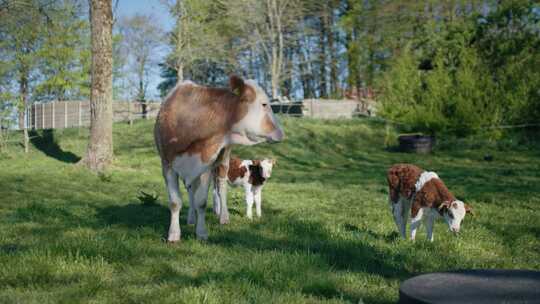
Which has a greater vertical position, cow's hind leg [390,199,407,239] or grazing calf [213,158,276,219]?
grazing calf [213,158,276,219]

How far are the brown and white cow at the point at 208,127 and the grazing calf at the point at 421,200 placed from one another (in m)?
2.21

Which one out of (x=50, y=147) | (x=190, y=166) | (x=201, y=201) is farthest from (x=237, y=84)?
(x=50, y=147)

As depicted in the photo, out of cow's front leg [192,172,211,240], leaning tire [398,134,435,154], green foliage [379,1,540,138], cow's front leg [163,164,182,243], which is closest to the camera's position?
cow's front leg [163,164,182,243]

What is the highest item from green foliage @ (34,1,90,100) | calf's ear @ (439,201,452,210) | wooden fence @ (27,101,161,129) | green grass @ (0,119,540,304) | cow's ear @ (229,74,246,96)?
green foliage @ (34,1,90,100)

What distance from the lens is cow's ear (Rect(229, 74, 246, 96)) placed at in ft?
20.4

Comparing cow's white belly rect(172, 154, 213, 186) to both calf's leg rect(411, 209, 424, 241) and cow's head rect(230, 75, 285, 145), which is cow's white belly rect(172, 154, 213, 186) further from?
calf's leg rect(411, 209, 424, 241)

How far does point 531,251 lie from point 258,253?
360 cm

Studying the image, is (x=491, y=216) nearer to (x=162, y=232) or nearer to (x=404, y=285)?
(x=162, y=232)

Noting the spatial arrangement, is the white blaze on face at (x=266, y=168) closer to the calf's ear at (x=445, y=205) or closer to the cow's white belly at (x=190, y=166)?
the cow's white belly at (x=190, y=166)

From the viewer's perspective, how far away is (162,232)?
6.86 m

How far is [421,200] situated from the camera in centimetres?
692

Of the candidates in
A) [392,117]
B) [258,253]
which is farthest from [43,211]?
[392,117]

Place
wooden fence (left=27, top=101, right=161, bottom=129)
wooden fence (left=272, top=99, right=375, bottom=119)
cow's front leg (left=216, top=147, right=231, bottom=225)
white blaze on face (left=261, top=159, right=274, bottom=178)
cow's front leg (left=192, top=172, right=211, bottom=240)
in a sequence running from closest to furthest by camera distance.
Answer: cow's front leg (left=192, top=172, right=211, bottom=240) → cow's front leg (left=216, top=147, right=231, bottom=225) → white blaze on face (left=261, top=159, right=274, bottom=178) → wooden fence (left=27, top=101, right=161, bottom=129) → wooden fence (left=272, top=99, right=375, bottom=119)

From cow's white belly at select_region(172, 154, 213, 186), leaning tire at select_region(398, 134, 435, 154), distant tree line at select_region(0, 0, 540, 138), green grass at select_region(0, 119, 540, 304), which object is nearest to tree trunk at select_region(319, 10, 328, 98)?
distant tree line at select_region(0, 0, 540, 138)
